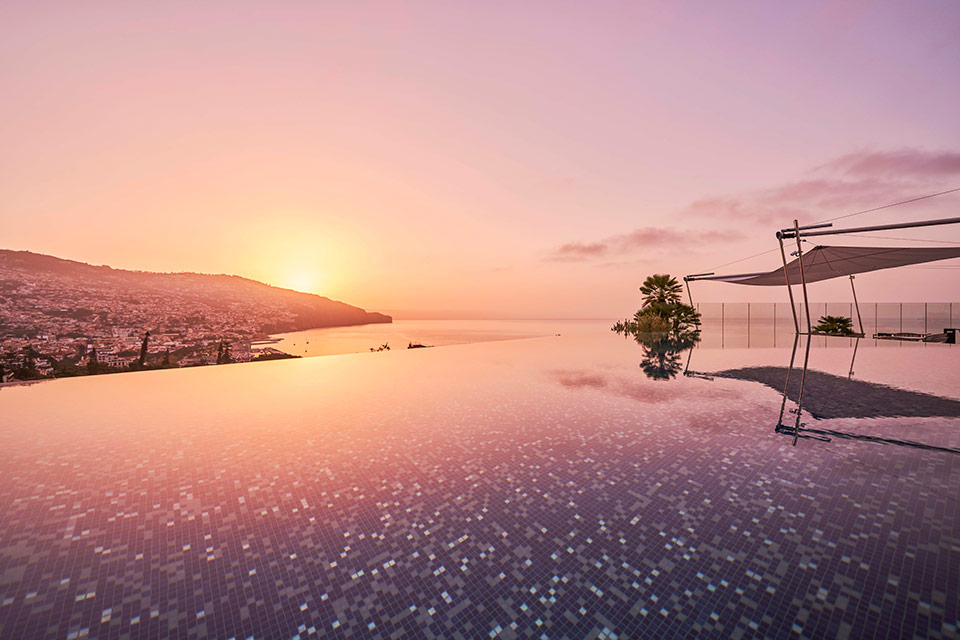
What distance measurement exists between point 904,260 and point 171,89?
2570cm

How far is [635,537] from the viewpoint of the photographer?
2668 mm

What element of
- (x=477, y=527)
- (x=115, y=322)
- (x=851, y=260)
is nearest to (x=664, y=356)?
(x=851, y=260)

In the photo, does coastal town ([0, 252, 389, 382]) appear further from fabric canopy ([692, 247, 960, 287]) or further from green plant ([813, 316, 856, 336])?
green plant ([813, 316, 856, 336])

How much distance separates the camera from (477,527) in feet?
9.43

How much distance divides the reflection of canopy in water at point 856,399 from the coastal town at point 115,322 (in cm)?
1736

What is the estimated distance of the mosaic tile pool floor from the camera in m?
1.95

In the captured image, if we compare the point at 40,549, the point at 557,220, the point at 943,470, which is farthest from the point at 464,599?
the point at 557,220

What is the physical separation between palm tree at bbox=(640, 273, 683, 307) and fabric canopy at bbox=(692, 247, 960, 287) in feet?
21.7

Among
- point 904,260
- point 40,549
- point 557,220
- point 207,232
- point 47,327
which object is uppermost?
point 557,220

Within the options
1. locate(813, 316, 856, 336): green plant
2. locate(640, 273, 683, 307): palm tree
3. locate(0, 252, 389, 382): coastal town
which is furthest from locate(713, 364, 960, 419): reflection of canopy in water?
locate(0, 252, 389, 382): coastal town

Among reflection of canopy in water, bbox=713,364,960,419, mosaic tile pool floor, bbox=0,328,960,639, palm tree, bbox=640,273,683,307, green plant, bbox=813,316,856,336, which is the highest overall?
palm tree, bbox=640,273,683,307

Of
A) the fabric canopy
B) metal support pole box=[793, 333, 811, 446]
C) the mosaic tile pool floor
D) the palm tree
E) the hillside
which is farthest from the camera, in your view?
the palm tree

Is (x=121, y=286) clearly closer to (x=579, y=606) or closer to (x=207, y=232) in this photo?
(x=207, y=232)

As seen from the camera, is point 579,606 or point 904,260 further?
point 904,260
